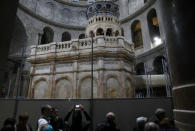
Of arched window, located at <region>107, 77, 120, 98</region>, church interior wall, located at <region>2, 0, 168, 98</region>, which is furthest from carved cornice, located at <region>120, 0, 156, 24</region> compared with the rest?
arched window, located at <region>107, 77, 120, 98</region>

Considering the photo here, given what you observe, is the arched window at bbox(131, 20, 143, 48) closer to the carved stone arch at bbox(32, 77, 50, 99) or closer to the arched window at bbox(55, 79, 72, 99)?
the arched window at bbox(55, 79, 72, 99)

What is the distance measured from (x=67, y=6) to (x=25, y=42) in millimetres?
11347

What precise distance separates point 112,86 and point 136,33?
1567 centimetres

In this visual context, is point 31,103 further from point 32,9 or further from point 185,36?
point 32,9

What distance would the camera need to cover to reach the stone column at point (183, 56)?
1054 millimetres

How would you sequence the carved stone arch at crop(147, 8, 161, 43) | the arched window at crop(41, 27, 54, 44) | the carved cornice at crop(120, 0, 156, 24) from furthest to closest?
the arched window at crop(41, 27, 54, 44)
the carved stone arch at crop(147, 8, 161, 43)
the carved cornice at crop(120, 0, 156, 24)

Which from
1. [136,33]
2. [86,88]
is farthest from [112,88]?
[136,33]

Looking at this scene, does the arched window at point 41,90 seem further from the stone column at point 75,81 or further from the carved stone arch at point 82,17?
the carved stone arch at point 82,17

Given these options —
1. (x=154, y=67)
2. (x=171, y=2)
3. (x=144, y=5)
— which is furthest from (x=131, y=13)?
(x=171, y=2)

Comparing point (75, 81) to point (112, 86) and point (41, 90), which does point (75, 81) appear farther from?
point (41, 90)

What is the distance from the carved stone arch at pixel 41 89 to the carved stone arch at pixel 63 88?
577 millimetres

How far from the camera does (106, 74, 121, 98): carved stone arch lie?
8469 millimetres

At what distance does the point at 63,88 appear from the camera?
914 cm

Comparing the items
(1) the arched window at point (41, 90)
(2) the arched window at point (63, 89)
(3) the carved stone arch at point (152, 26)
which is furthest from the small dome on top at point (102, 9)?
(1) the arched window at point (41, 90)
